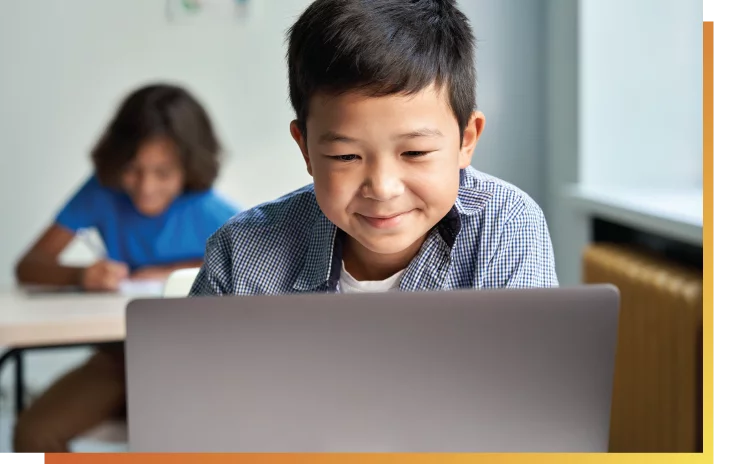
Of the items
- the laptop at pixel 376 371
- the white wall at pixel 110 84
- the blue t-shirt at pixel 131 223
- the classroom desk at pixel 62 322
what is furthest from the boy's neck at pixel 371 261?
the blue t-shirt at pixel 131 223

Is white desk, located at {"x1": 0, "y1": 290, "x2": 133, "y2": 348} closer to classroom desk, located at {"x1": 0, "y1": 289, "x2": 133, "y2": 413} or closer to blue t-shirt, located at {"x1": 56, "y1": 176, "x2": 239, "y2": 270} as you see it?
classroom desk, located at {"x1": 0, "y1": 289, "x2": 133, "y2": 413}

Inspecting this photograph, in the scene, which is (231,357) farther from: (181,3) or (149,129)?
(149,129)

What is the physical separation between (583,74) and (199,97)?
2.88 ft

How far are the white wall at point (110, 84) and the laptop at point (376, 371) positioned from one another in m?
0.34

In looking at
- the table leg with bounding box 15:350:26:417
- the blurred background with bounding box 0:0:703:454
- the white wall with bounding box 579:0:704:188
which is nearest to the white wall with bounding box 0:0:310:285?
the blurred background with bounding box 0:0:703:454

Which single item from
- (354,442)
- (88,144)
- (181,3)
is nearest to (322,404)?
(354,442)

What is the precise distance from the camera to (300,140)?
104 cm

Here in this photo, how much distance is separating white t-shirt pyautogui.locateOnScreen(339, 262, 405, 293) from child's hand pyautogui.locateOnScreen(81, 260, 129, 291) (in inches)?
42.9

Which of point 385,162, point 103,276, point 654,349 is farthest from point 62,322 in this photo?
point 654,349

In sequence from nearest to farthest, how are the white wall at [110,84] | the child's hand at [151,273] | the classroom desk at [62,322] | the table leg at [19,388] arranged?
the white wall at [110,84]
the classroom desk at [62,322]
the child's hand at [151,273]
the table leg at [19,388]

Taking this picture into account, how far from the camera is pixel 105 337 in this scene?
5.86ft

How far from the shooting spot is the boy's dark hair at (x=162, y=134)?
209 cm

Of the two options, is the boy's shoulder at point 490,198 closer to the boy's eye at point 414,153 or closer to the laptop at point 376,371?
the boy's eye at point 414,153

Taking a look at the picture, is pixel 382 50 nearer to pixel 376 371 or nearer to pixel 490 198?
pixel 490 198
